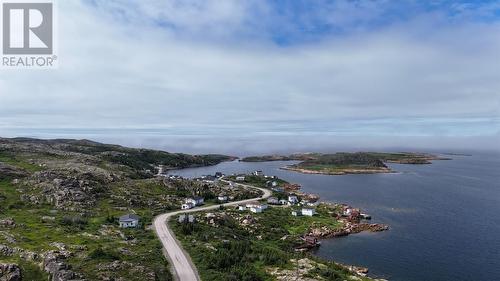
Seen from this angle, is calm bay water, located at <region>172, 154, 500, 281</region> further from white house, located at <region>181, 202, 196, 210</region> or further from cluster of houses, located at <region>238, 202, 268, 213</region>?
white house, located at <region>181, 202, 196, 210</region>

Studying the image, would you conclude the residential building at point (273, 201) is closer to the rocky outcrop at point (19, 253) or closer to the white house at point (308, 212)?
the white house at point (308, 212)

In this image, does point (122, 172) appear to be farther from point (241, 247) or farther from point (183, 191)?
point (241, 247)

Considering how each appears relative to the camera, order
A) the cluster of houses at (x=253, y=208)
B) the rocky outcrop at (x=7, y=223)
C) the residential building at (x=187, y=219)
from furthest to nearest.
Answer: the cluster of houses at (x=253, y=208)
the residential building at (x=187, y=219)
the rocky outcrop at (x=7, y=223)

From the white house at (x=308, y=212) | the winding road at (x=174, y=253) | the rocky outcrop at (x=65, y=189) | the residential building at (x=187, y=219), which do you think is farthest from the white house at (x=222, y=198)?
the residential building at (x=187, y=219)

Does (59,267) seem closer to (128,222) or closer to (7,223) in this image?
(7,223)

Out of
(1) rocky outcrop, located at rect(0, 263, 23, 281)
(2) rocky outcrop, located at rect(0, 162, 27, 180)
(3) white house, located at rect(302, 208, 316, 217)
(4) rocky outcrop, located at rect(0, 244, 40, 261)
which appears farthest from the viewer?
(2) rocky outcrop, located at rect(0, 162, 27, 180)

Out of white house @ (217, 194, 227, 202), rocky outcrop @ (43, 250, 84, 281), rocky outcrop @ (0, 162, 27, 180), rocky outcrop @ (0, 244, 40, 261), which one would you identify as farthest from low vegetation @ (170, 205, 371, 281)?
rocky outcrop @ (0, 162, 27, 180)

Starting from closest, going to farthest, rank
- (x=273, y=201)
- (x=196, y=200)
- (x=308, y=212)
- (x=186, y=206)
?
(x=186, y=206), (x=308, y=212), (x=196, y=200), (x=273, y=201)

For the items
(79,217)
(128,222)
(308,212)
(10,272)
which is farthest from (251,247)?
(308,212)

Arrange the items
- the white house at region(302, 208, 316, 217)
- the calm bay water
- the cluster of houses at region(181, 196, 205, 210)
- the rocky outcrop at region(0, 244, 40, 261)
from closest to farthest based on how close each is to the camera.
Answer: the rocky outcrop at region(0, 244, 40, 261) < the calm bay water < the cluster of houses at region(181, 196, 205, 210) < the white house at region(302, 208, 316, 217)
